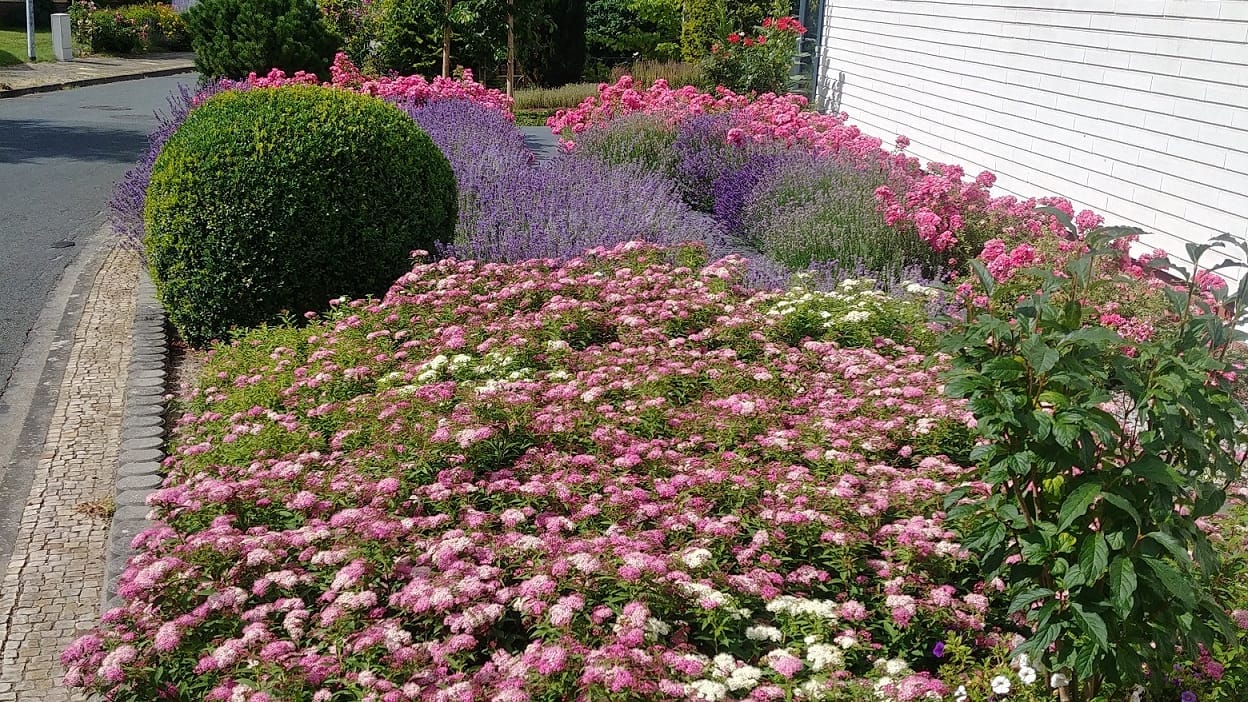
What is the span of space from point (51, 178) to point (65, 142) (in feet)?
9.70

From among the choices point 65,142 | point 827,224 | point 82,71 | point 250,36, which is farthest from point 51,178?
point 82,71

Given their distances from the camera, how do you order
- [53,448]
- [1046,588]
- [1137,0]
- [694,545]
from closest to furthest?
[1046,588] < [694,545] < [53,448] < [1137,0]

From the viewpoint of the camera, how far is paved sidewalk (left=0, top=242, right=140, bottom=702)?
3492 millimetres

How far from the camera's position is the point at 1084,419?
7.86ft

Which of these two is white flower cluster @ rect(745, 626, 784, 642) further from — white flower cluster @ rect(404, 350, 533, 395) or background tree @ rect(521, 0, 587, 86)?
background tree @ rect(521, 0, 587, 86)

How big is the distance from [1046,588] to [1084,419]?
21.2 inches

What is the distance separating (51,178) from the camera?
1220 cm

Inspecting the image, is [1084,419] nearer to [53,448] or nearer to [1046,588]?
[1046,588]

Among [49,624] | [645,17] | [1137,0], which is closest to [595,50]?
[645,17]

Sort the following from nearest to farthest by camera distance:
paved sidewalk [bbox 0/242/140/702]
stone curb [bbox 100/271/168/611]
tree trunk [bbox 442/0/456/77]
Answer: paved sidewalk [bbox 0/242/140/702] → stone curb [bbox 100/271/168/611] → tree trunk [bbox 442/0/456/77]

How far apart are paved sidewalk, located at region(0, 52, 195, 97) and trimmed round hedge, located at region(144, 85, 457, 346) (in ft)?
58.1

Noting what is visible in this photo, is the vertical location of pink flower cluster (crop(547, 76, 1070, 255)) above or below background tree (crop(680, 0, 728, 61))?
below

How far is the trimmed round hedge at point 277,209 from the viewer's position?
607cm

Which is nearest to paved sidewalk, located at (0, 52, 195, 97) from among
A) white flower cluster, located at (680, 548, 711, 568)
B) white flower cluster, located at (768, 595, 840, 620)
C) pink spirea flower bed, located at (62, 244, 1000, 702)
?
pink spirea flower bed, located at (62, 244, 1000, 702)
